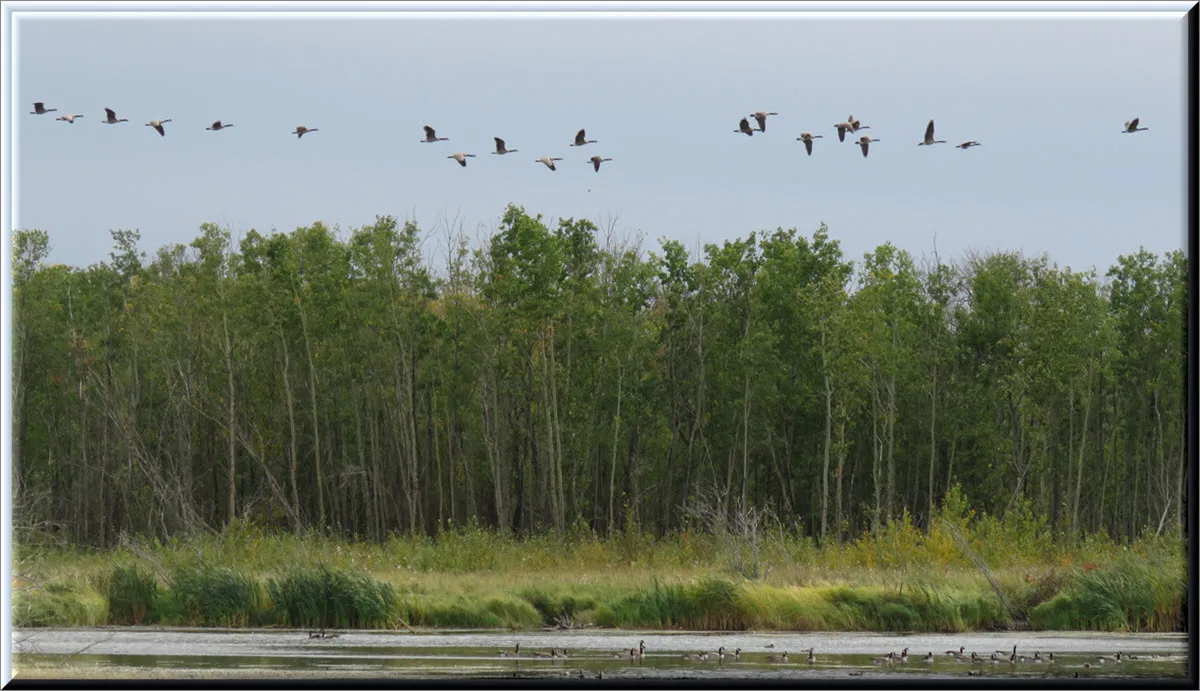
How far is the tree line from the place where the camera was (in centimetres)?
4019

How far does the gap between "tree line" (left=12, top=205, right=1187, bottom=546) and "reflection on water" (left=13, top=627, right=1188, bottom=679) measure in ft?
56.4

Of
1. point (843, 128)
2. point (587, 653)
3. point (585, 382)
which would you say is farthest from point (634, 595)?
point (585, 382)

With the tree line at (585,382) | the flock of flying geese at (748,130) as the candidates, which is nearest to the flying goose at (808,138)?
the flock of flying geese at (748,130)

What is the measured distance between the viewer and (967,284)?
46.6 metres

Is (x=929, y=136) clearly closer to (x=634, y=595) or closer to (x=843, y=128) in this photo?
(x=843, y=128)

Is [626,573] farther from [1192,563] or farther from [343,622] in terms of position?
[1192,563]

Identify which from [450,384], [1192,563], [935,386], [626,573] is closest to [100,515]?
[450,384]

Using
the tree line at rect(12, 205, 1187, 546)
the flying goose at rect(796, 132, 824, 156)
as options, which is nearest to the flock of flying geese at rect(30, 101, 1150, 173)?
the flying goose at rect(796, 132, 824, 156)

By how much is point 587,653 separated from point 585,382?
73.8 ft

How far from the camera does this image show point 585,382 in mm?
41469

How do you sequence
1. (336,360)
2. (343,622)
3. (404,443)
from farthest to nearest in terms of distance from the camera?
(336,360)
(404,443)
(343,622)

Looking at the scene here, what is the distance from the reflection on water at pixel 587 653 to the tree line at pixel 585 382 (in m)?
17.2

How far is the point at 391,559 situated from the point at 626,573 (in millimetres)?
5748

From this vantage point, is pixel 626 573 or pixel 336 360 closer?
pixel 626 573
